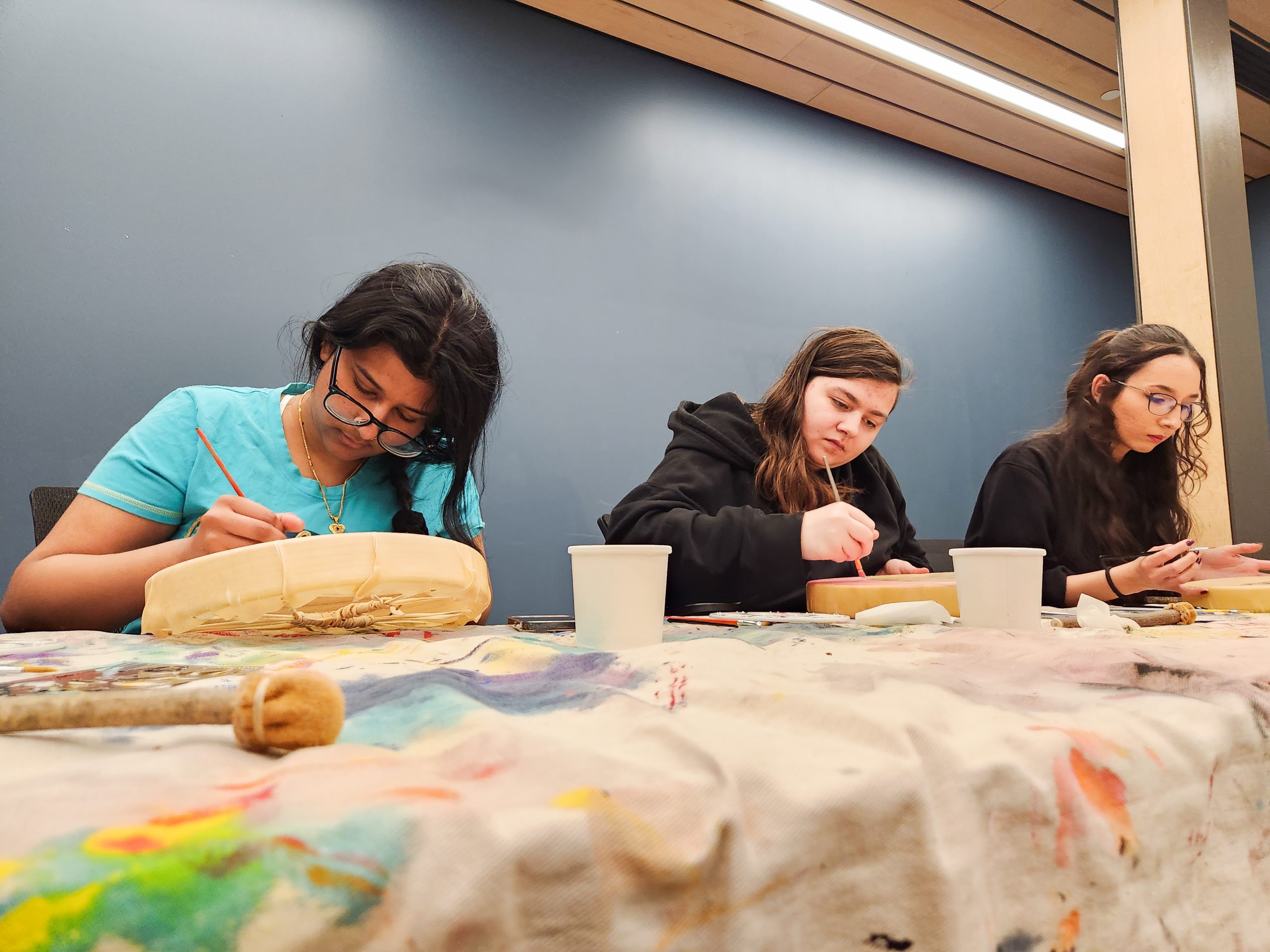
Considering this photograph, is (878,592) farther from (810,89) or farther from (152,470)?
(810,89)

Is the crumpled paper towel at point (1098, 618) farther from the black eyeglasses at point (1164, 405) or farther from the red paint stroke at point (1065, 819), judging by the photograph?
the black eyeglasses at point (1164, 405)

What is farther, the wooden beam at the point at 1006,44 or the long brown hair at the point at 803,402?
the wooden beam at the point at 1006,44

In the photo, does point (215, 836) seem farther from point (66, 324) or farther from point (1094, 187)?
point (1094, 187)

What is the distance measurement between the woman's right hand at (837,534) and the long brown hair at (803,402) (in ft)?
1.51

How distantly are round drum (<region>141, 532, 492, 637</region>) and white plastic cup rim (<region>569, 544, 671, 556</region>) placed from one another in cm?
16

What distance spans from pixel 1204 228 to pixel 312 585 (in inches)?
106

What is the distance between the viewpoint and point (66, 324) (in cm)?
205

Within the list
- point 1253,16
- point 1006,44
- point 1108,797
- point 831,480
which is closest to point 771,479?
point 831,480

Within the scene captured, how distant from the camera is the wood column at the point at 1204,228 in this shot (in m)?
2.29

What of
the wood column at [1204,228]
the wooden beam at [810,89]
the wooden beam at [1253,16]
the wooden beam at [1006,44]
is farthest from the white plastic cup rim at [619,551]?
the wooden beam at [1253,16]

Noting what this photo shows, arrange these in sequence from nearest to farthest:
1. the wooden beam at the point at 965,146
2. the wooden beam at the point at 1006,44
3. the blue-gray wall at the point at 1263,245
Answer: the wooden beam at the point at 1006,44
the wooden beam at the point at 965,146
the blue-gray wall at the point at 1263,245

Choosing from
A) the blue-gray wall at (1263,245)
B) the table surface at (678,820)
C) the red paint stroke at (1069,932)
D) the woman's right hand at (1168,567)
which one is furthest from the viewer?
the blue-gray wall at (1263,245)

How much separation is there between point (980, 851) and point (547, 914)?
19 cm

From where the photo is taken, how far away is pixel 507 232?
9.02ft
